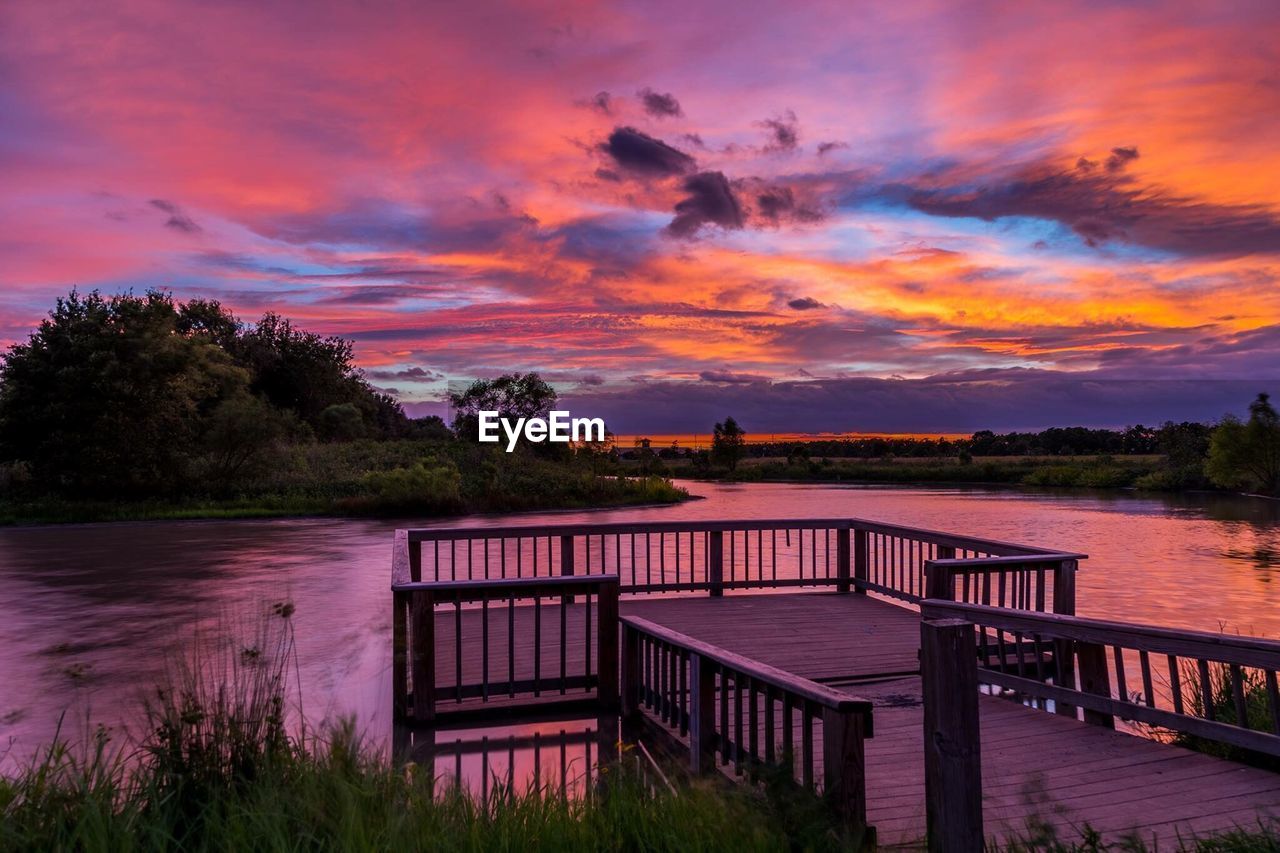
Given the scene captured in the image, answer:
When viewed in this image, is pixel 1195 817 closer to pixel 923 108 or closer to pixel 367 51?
pixel 923 108

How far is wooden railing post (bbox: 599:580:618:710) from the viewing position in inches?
282

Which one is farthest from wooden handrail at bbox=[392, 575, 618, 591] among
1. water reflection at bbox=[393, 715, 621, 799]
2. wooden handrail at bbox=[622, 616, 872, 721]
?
wooden handrail at bbox=[622, 616, 872, 721]

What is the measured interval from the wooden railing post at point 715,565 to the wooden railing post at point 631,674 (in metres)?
4.86

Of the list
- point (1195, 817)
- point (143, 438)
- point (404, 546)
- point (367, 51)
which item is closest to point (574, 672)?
point (404, 546)

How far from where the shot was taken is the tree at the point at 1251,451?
152 feet

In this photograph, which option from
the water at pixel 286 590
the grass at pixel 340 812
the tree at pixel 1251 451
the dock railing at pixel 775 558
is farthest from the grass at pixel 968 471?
the grass at pixel 340 812

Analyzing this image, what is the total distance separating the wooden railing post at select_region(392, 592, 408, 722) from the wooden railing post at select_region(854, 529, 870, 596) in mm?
6649

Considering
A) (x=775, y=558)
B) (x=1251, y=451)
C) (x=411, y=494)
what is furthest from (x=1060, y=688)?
(x=1251, y=451)

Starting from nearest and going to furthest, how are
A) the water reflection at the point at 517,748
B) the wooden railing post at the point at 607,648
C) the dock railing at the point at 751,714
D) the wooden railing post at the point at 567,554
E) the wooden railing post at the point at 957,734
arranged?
the wooden railing post at the point at 957,734 → the dock railing at the point at 751,714 → the water reflection at the point at 517,748 → the wooden railing post at the point at 607,648 → the wooden railing post at the point at 567,554

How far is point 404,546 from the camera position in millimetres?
8828

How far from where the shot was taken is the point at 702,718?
5008 millimetres

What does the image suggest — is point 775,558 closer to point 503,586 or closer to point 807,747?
point 503,586

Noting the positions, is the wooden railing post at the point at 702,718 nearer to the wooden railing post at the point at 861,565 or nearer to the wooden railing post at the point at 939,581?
the wooden railing post at the point at 939,581

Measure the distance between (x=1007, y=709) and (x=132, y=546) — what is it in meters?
21.3
